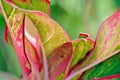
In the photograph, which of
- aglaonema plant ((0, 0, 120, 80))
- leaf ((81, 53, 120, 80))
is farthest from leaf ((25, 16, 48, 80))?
leaf ((81, 53, 120, 80))

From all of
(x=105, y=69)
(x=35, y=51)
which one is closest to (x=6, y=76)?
(x=35, y=51)

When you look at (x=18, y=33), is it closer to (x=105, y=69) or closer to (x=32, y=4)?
(x=32, y=4)

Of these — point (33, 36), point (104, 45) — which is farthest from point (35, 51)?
point (104, 45)

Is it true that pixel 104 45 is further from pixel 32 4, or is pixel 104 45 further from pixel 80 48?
pixel 32 4

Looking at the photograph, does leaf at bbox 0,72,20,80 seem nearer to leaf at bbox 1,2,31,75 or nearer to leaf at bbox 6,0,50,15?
leaf at bbox 1,2,31,75

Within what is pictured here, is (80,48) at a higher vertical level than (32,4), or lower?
lower

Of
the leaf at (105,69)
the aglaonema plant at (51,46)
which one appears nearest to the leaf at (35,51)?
the aglaonema plant at (51,46)
